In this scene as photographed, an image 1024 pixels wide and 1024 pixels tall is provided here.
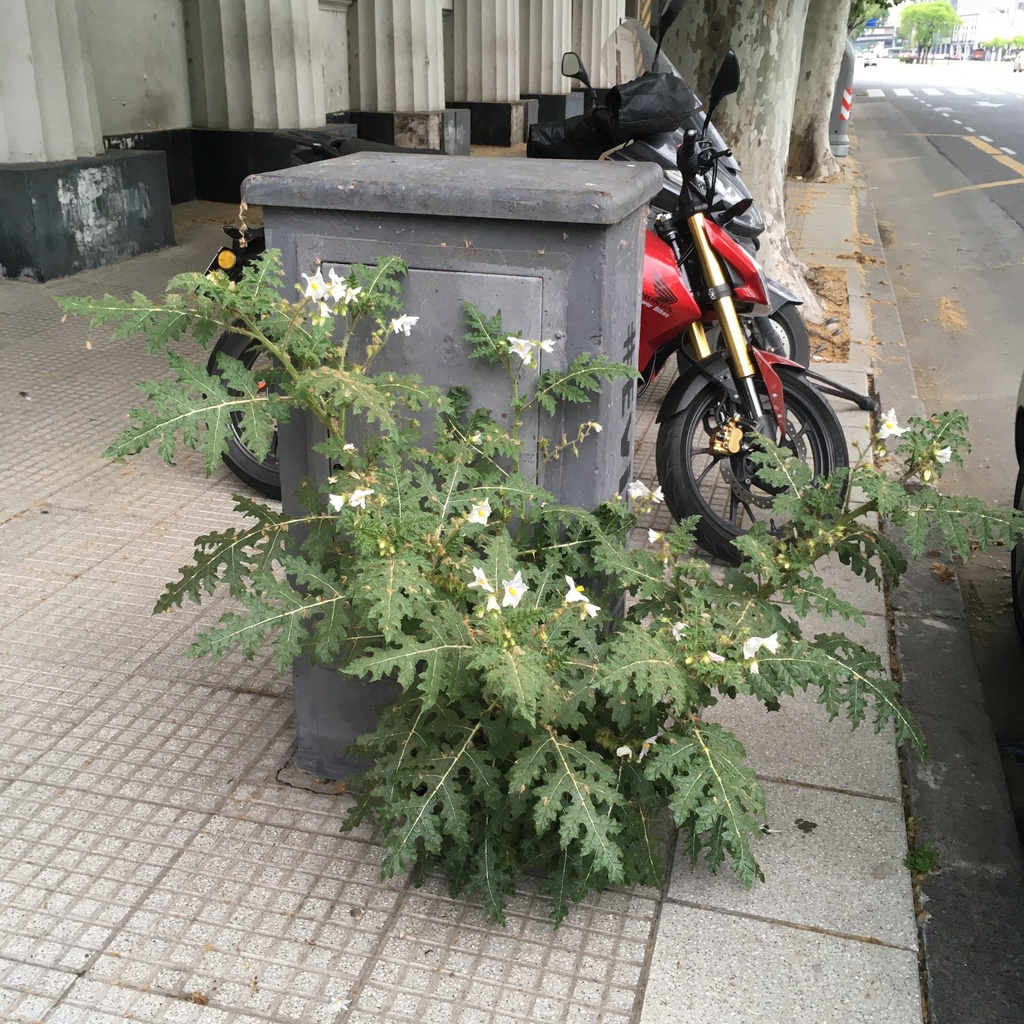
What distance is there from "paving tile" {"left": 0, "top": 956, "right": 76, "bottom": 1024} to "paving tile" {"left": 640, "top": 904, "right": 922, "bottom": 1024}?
4.06ft

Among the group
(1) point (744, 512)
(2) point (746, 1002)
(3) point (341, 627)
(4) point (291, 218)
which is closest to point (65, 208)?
(1) point (744, 512)

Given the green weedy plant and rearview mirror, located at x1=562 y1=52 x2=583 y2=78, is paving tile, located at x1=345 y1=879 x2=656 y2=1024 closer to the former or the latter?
the green weedy plant

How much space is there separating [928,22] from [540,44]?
149m

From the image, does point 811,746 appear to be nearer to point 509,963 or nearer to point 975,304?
point 509,963

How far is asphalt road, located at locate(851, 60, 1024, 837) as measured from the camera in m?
4.50

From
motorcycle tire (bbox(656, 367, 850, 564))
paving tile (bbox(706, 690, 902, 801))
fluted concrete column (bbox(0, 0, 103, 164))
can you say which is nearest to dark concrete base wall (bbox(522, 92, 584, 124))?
fluted concrete column (bbox(0, 0, 103, 164))

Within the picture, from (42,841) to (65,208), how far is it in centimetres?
674

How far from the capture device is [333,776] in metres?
3.09

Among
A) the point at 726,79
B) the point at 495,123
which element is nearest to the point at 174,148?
the point at 495,123

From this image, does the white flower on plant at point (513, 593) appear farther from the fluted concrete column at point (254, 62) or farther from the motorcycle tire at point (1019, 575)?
the fluted concrete column at point (254, 62)

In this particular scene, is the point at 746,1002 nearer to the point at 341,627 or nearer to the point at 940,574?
the point at 341,627

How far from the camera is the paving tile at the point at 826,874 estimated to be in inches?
105

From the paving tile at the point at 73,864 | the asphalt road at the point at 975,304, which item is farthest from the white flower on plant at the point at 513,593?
the asphalt road at the point at 975,304

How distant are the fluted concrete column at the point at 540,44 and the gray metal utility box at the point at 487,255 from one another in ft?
66.8
